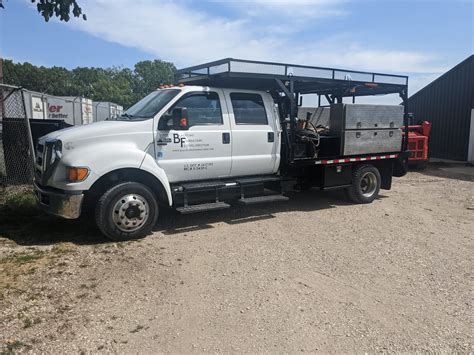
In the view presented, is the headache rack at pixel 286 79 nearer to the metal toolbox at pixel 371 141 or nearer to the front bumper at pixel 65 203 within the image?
the metal toolbox at pixel 371 141

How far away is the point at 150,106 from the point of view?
6.59 m

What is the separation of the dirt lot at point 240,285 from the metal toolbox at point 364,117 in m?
1.99

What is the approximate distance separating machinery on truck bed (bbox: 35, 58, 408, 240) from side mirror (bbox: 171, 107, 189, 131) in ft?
0.05

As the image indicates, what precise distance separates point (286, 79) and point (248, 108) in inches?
35.6

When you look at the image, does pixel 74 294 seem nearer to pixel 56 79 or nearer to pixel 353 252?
pixel 353 252

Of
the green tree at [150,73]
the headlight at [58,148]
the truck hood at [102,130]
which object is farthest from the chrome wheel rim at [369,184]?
the green tree at [150,73]

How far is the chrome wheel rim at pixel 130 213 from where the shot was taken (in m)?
5.79

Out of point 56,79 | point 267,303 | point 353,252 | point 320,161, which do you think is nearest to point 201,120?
point 320,161

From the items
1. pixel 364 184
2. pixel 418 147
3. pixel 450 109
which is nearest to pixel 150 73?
pixel 450 109

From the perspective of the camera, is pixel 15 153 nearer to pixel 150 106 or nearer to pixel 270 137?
pixel 150 106

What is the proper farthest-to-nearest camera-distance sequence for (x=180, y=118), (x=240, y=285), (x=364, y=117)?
1. (x=364, y=117)
2. (x=180, y=118)
3. (x=240, y=285)

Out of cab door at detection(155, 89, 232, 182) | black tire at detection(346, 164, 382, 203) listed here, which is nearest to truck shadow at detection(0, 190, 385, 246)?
black tire at detection(346, 164, 382, 203)

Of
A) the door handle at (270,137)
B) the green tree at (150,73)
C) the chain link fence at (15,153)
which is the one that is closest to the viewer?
the door handle at (270,137)

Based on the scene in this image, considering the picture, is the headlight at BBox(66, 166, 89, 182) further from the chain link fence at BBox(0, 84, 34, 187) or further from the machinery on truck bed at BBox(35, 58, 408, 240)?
the chain link fence at BBox(0, 84, 34, 187)
